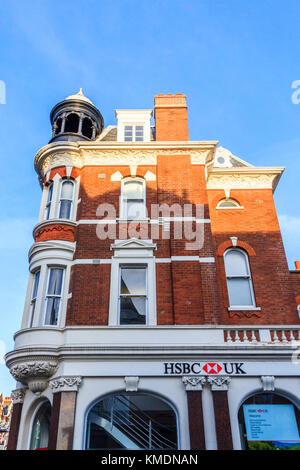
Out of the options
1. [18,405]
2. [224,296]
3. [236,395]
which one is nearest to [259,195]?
[224,296]

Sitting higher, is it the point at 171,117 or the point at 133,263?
the point at 171,117

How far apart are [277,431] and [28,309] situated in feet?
29.7

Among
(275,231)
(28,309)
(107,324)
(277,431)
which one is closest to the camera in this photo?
(277,431)

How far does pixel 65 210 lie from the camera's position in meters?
15.0

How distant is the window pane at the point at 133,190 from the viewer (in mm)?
15234

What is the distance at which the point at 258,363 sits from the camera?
38.7 ft

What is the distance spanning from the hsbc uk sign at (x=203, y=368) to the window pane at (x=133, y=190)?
674cm

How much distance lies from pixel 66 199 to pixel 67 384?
7126 millimetres

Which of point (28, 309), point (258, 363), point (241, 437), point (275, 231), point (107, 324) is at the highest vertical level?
point (275, 231)

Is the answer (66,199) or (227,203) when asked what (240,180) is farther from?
(66,199)

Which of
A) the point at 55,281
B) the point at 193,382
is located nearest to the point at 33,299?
the point at 55,281

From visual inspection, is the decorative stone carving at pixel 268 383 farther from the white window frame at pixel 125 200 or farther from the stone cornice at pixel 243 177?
the stone cornice at pixel 243 177

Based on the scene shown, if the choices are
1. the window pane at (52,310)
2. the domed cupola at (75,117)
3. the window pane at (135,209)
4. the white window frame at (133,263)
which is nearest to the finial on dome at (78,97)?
the domed cupola at (75,117)

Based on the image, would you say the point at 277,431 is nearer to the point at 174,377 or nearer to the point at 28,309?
the point at 174,377
